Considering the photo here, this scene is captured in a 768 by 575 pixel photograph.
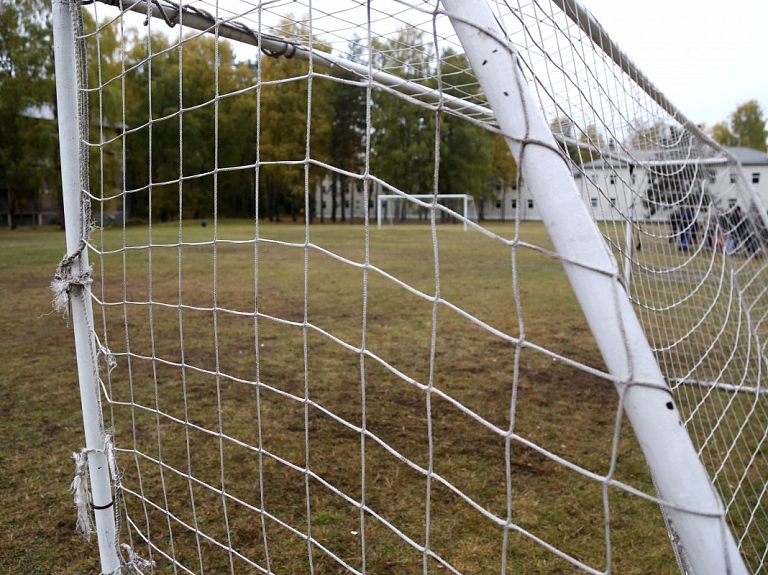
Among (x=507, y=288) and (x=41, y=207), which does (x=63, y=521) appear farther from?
(x=41, y=207)

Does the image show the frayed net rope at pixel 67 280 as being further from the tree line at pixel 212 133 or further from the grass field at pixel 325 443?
the tree line at pixel 212 133

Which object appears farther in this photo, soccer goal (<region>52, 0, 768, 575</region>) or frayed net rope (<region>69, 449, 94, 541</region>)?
frayed net rope (<region>69, 449, 94, 541</region>)

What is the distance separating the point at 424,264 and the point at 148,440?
332 inches

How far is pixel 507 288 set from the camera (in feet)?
26.0

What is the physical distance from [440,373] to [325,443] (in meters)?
1.32

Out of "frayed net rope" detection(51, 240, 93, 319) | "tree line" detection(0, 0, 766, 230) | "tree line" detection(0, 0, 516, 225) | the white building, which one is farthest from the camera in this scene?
"tree line" detection(0, 0, 516, 225)

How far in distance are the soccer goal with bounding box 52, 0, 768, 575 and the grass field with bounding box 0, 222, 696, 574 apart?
2 cm

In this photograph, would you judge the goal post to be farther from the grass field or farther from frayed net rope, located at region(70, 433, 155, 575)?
frayed net rope, located at region(70, 433, 155, 575)

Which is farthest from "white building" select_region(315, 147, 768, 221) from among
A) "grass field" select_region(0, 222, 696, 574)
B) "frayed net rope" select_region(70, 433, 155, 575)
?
"frayed net rope" select_region(70, 433, 155, 575)

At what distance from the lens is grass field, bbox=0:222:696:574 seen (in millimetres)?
2057

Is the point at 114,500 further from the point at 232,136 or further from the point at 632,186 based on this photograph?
the point at 232,136

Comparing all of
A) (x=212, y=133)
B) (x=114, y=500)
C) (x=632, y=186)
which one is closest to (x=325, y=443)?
(x=114, y=500)

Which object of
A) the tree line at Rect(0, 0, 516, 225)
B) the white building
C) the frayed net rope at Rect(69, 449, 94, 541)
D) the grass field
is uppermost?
the tree line at Rect(0, 0, 516, 225)

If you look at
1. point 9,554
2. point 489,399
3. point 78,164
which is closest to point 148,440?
point 9,554
